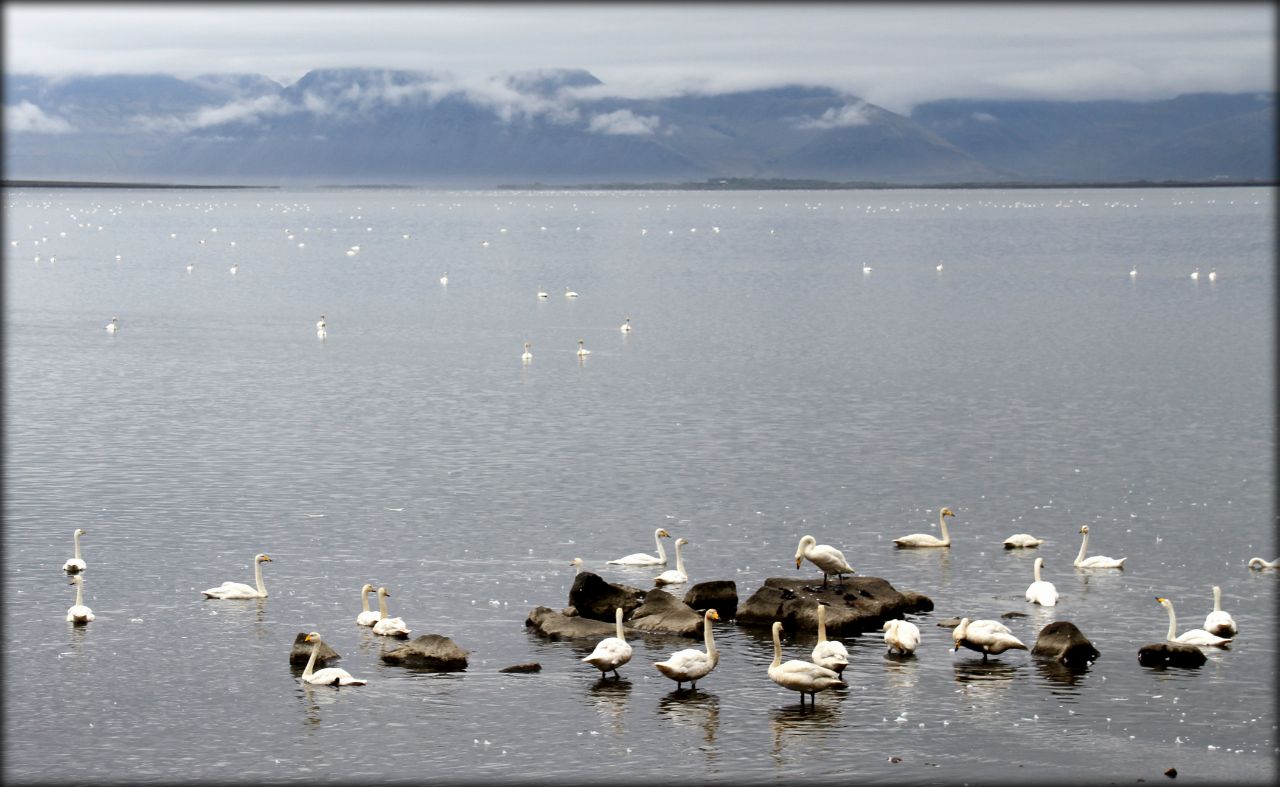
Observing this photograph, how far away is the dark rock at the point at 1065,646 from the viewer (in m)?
29.5

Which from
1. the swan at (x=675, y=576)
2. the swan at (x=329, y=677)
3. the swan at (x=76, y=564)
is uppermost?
the swan at (x=76, y=564)

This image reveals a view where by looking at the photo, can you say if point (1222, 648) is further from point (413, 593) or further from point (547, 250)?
point (547, 250)

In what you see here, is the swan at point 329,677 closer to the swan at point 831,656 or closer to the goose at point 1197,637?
the swan at point 831,656

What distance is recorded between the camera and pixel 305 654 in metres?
29.5

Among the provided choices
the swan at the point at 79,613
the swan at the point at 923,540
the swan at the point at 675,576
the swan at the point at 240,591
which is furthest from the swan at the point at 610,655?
the swan at the point at 923,540

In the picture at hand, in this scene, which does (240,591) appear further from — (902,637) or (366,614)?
(902,637)

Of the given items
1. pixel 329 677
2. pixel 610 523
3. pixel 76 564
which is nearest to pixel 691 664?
pixel 329 677

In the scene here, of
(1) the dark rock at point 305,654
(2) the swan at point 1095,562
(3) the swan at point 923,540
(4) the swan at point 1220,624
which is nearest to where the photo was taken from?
(1) the dark rock at point 305,654

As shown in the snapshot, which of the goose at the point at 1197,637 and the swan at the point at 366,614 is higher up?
the swan at the point at 366,614

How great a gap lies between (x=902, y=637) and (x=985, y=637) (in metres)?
1.44

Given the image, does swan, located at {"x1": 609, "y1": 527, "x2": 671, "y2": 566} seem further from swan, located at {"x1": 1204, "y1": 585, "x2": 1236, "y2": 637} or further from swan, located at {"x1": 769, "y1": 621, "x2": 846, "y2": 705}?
swan, located at {"x1": 1204, "y1": 585, "x2": 1236, "y2": 637}

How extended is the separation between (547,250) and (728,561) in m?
145

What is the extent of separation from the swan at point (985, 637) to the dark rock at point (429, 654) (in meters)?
8.71

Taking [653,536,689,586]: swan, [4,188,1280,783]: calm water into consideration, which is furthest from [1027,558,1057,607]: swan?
[653,536,689,586]: swan
